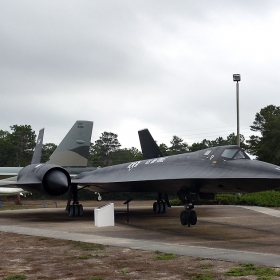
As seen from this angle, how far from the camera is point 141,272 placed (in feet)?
23.0

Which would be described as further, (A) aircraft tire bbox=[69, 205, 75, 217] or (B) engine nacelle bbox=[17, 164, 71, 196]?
(A) aircraft tire bbox=[69, 205, 75, 217]

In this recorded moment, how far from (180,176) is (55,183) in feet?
17.4

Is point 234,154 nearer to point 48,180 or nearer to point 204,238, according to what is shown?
point 204,238

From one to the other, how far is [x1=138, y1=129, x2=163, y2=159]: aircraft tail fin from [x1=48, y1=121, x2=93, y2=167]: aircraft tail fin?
2.80 metres

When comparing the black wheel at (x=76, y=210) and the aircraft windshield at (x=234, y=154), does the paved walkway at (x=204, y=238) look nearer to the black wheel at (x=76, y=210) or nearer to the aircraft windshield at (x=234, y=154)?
the aircraft windshield at (x=234, y=154)

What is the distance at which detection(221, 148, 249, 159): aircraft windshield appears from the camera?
14.0 metres

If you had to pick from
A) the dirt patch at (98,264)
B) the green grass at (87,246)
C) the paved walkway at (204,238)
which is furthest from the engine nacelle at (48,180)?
the dirt patch at (98,264)

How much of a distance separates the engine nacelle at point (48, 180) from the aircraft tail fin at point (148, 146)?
14.3ft

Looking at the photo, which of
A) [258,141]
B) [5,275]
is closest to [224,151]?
[5,275]

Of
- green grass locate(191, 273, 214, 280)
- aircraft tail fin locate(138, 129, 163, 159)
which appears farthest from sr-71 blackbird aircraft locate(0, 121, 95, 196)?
green grass locate(191, 273, 214, 280)

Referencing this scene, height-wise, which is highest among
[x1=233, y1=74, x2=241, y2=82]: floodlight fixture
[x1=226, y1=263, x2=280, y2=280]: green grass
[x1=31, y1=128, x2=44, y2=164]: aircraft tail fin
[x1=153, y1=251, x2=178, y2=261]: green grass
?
[x1=233, y1=74, x2=241, y2=82]: floodlight fixture

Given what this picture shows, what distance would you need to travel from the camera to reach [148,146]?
21250mm

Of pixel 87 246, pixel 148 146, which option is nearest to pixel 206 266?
pixel 87 246

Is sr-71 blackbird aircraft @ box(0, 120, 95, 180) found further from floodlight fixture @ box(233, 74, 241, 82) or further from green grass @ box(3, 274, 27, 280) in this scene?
green grass @ box(3, 274, 27, 280)
